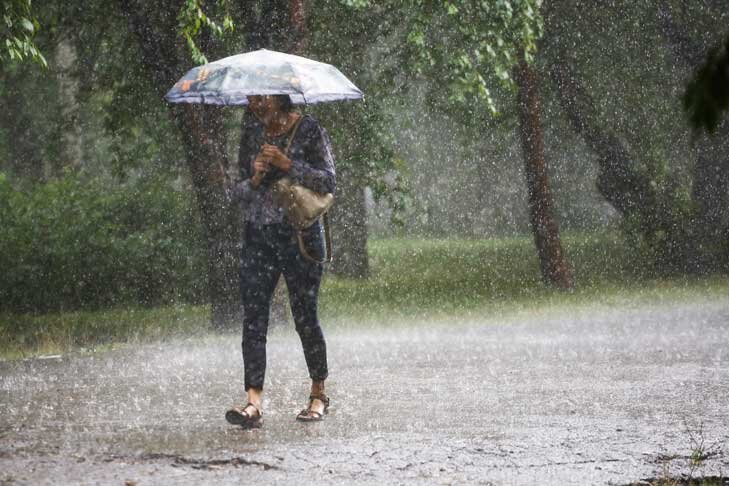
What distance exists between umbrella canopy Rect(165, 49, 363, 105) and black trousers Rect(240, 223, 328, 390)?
2.62 feet

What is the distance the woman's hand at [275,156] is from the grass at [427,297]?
6.54 metres

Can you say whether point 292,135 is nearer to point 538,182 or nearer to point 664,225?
point 538,182

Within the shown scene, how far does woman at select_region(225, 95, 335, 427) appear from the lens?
6.67 metres

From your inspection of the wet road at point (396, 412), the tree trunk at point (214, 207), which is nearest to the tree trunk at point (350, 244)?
the tree trunk at point (214, 207)

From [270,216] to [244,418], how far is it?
3.85 feet

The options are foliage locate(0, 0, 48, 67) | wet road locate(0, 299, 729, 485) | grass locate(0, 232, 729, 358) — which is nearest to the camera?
wet road locate(0, 299, 729, 485)

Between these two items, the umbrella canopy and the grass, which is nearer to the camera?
the umbrella canopy

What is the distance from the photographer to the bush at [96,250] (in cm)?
1655

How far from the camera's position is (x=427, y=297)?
742 inches

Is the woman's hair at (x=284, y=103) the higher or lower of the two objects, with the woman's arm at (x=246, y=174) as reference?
higher

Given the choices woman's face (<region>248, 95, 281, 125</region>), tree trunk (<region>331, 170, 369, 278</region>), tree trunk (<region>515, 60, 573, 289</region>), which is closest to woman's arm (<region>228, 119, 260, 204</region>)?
woman's face (<region>248, 95, 281, 125</region>)

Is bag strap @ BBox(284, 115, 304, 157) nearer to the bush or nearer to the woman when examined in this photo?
the woman

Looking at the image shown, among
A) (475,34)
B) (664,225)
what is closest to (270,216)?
(475,34)

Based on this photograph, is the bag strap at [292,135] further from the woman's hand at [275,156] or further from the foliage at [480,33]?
the foliage at [480,33]
